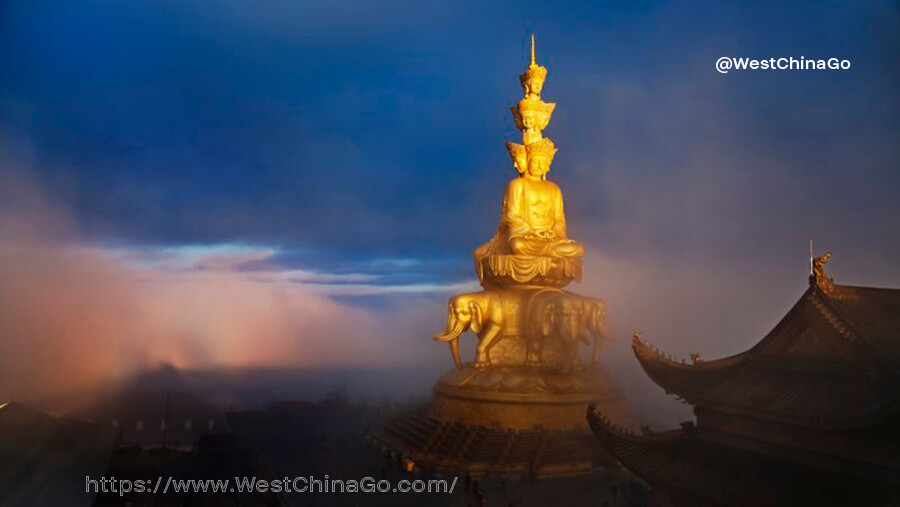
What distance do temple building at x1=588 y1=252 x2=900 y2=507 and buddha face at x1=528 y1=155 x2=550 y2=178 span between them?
22.8ft

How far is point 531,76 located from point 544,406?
6397mm

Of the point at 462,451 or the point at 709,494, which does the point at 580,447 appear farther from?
the point at 709,494

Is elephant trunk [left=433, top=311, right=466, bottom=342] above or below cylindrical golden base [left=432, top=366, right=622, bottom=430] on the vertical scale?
above

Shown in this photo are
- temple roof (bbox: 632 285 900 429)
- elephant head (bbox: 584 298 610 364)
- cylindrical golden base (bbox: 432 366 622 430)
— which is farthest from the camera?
elephant head (bbox: 584 298 610 364)

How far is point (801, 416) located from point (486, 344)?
6.92 m

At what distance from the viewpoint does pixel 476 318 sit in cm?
1152

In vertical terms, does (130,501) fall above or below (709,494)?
below

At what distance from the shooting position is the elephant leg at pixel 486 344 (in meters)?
11.2

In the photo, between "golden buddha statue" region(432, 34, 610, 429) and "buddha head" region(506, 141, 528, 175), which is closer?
"golden buddha statue" region(432, 34, 610, 429)

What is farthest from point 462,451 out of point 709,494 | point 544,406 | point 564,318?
point 709,494

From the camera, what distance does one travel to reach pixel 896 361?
432 centimetres

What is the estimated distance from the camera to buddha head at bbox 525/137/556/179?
40.6ft

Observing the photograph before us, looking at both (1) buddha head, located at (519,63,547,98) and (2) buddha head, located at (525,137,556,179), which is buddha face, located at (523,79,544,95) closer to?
(1) buddha head, located at (519,63,547,98)

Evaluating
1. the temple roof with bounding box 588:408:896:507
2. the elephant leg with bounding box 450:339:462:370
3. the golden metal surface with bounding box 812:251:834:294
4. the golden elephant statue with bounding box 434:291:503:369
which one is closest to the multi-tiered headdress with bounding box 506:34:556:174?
the golden elephant statue with bounding box 434:291:503:369
